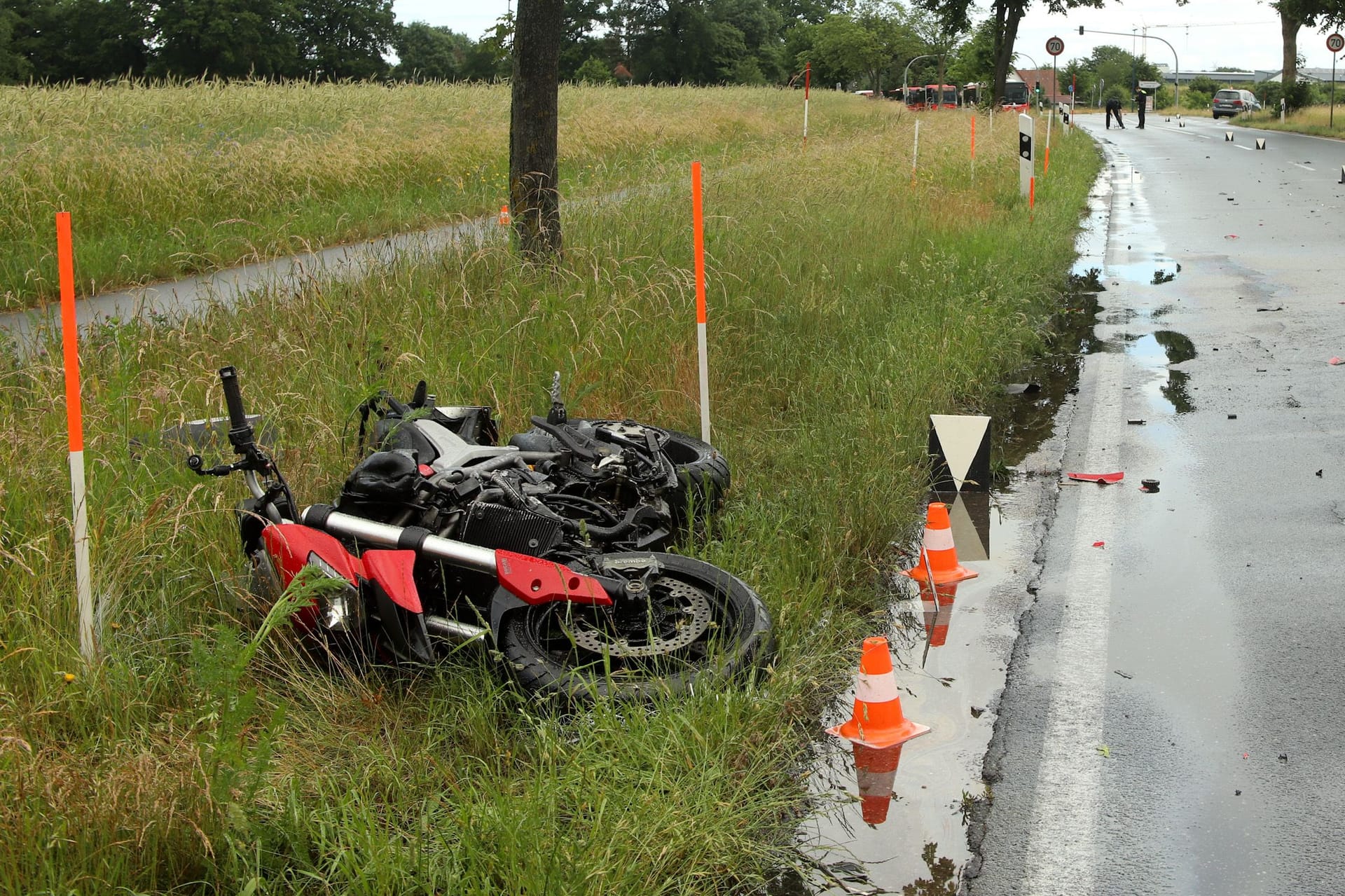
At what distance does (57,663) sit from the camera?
13.9 ft

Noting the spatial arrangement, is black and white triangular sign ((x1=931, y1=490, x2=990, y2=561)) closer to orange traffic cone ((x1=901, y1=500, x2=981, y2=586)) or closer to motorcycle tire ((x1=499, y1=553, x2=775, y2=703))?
orange traffic cone ((x1=901, y1=500, x2=981, y2=586))

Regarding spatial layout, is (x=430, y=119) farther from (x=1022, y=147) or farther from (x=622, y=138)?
(x=1022, y=147)

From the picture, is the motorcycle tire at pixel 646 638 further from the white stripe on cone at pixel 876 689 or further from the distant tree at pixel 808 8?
the distant tree at pixel 808 8

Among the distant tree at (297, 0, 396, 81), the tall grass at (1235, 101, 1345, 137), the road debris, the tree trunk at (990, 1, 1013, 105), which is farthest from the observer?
the distant tree at (297, 0, 396, 81)

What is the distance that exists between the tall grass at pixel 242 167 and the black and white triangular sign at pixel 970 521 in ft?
14.1

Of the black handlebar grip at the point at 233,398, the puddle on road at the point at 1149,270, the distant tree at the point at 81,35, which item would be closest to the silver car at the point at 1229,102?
the distant tree at the point at 81,35

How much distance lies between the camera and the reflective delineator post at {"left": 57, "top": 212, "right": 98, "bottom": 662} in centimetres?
427

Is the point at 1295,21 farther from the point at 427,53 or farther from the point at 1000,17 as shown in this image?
the point at 427,53

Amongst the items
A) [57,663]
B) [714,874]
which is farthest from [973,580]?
[57,663]

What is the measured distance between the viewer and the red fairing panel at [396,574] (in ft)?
13.4

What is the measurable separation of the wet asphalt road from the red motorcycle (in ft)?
3.66

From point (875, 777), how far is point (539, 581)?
4.21ft

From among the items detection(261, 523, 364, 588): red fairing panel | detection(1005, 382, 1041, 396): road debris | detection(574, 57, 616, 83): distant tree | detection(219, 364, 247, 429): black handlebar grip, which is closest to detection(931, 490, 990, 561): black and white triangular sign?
detection(1005, 382, 1041, 396): road debris

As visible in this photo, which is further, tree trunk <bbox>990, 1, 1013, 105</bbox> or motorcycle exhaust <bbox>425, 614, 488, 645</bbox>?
tree trunk <bbox>990, 1, 1013, 105</bbox>
